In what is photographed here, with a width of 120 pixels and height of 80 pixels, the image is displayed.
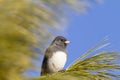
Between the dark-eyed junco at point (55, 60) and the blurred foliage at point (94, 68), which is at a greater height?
the dark-eyed junco at point (55, 60)

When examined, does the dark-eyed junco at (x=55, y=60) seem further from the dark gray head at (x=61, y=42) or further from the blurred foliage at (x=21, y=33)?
the blurred foliage at (x=21, y=33)

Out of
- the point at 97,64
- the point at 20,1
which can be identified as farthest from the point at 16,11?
the point at 97,64

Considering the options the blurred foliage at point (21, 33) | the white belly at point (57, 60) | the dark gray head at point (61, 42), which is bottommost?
the blurred foliage at point (21, 33)

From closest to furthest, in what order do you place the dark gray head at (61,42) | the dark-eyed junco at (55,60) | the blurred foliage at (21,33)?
the blurred foliage at (21,33) → the dark-eyed junco at (55,60) → the dark gray head at (61,42)

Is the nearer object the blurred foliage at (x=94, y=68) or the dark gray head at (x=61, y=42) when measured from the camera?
the blurred foliage at (x=94, y=68)

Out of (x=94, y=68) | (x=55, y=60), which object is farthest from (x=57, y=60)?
(x=94, y=68)

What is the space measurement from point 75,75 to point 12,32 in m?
0.46

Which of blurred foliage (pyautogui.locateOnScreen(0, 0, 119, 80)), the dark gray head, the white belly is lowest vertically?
blurred foliage (pyautogui.locateOnScreen(0, 0, 119, 80))

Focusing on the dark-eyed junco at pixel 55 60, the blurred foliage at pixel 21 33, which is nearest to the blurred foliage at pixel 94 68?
the blurred foliage at pixel 21 33

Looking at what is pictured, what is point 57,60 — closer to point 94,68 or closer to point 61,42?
point 61,42

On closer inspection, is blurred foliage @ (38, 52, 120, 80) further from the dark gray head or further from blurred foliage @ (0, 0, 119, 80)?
the dark gray head

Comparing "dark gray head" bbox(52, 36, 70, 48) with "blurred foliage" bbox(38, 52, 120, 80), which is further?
"dark gray head" bbox(52, 36, 70, 48)

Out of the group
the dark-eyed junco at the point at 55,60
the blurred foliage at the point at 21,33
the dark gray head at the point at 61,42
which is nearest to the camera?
the blurred foliage at the point at 21,33

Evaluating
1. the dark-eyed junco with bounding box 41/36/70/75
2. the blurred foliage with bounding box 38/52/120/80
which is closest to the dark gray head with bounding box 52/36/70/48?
the dark-eyed junco with bounding box 41/36/70/75
